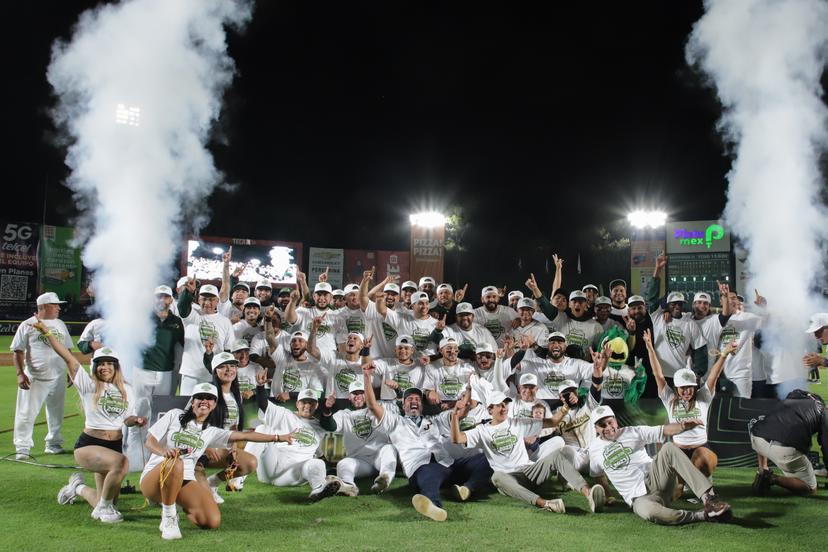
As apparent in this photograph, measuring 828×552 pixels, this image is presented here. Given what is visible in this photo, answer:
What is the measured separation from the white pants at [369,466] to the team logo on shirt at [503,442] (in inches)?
48.2

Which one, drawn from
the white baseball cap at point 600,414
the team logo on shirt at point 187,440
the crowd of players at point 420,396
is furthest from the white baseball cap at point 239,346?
the white baseball cap at point 600,414

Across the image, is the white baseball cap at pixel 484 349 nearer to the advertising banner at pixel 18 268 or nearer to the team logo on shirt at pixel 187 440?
the team logo on shirt at pixel 187 440

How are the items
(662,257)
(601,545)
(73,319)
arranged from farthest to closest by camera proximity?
(73,319) < (662,257) < (601,545)

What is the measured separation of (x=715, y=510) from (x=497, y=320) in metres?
4.89

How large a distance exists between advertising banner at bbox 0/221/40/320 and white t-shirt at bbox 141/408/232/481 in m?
30.9

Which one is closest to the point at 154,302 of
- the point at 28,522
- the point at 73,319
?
the point at 28,522

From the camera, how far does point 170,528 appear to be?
6062 mm

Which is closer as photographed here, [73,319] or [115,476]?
[115,476]

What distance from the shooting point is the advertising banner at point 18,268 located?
1294 inches

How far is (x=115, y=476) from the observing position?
652 centimetres

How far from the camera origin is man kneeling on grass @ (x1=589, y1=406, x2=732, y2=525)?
651 centimetres

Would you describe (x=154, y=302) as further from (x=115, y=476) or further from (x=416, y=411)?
(x=416, y=411)

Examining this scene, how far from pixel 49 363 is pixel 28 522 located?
3.96m

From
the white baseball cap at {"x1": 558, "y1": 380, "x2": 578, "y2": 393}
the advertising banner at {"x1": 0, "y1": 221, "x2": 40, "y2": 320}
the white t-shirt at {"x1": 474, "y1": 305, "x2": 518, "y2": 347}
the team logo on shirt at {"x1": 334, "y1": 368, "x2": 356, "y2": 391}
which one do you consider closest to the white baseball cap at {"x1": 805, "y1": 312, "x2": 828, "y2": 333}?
the white baseball cap at {"x1": 558, "y1": 380, "x2": 578, "y2": 393}
